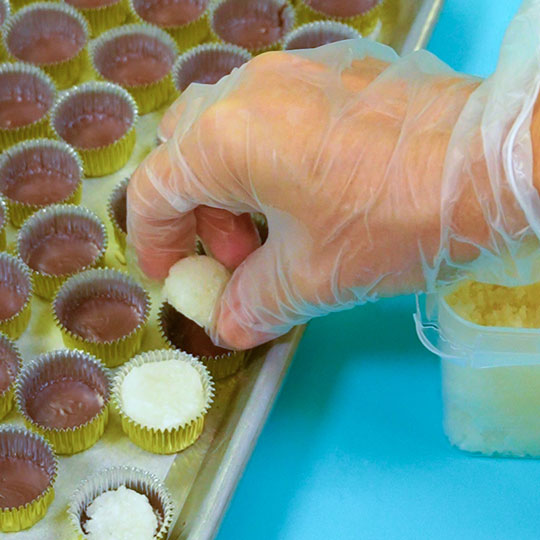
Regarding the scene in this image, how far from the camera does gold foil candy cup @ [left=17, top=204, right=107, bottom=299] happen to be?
5.74 ft

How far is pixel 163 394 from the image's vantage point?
158 cm

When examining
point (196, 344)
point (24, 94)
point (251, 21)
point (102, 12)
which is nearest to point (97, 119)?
point (24, 94)

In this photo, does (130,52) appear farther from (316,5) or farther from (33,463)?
(33,463)

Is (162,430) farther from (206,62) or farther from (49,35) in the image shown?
(49,35)

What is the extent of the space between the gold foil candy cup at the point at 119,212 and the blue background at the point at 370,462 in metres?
0.36

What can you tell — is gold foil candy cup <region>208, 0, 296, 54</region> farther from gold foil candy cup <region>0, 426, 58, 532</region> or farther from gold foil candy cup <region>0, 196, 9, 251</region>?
gold foil candy cup <region>0, 426, 58, 532</region>

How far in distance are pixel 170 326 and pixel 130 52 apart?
0.68m

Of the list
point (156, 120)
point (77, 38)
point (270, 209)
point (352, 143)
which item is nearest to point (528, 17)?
point (352, 143)

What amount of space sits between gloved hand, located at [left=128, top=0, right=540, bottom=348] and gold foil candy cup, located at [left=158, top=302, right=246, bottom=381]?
0.47 feet

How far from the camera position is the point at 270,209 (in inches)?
55.6

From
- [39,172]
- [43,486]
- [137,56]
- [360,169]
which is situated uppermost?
[360,169]

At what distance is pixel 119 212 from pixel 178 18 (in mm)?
568

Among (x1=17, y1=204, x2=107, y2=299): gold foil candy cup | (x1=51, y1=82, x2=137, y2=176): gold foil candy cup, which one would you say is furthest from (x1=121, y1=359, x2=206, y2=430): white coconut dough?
(x1=51, y1=82, x2=137, y2=176): gold foil candy cup

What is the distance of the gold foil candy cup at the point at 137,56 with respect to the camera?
81.2 inches
